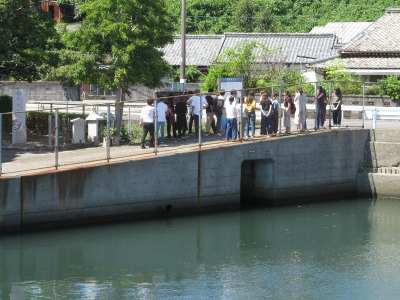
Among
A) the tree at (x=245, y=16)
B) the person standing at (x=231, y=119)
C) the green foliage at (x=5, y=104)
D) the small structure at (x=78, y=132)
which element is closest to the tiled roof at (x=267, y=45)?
the tree at (x=245, y=16)

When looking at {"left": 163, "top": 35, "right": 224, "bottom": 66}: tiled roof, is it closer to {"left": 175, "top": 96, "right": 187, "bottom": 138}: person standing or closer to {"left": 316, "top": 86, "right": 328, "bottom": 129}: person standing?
{"left": 316, "top": 86, "right": 328, "bottom": 129}: person standing

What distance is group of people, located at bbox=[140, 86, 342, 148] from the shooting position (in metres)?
31.5

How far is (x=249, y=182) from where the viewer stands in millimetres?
32938

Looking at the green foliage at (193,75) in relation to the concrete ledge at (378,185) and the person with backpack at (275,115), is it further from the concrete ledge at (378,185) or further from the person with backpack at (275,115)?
the person with backpack at (275,115)

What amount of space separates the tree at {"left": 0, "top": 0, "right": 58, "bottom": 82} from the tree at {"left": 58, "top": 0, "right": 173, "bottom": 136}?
1064 millimetres

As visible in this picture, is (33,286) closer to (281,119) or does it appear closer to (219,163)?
(219,163)

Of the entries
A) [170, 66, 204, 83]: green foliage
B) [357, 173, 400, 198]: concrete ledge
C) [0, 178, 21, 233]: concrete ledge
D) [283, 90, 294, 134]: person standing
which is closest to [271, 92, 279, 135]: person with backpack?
[283, 90, 294, 134]: person standing

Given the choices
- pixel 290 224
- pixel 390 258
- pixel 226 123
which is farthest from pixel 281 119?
pixel 390 258

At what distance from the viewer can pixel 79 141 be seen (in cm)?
3216

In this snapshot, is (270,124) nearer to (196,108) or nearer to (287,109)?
(287,109)

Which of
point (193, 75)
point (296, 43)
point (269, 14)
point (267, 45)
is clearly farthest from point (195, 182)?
point (269, 14)

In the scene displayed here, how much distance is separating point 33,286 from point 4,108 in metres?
13.5

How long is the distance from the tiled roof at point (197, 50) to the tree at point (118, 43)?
107 feet

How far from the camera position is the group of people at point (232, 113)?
1239 inches
